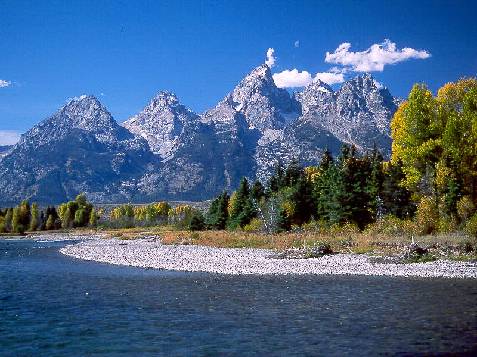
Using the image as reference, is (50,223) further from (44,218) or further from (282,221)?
(282,221)

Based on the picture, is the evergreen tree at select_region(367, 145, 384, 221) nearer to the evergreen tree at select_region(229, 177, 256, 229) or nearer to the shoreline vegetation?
the shoreline vegetation

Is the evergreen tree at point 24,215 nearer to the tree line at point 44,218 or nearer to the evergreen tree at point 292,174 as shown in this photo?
the tree line at point 44,218

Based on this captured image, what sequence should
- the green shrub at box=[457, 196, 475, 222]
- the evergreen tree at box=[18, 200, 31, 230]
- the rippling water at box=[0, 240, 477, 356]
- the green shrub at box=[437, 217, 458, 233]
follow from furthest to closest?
the evergreen tree at box=[18, 200, 31, 230]
the green shrub at box=[457, 196, 475, 222]
the green shrub at box=[437, 217, 458, 233]
the rippling water at box=[0, 240, 477, 356]

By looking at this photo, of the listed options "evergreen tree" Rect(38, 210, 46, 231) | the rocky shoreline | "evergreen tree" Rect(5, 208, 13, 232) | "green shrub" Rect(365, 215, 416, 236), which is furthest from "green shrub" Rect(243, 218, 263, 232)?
"evergreen tree" Rect(38, 210, 46, 231)

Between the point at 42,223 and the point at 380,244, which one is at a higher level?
the point at 42,223

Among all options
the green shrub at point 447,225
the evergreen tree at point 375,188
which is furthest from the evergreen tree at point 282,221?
the green shrub at point 447,225

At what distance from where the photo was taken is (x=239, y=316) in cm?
1911

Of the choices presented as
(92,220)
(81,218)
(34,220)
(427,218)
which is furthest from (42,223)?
(427,218)

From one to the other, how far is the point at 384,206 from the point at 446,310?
45.9 meters

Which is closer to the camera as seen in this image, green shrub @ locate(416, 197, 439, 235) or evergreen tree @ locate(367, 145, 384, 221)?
green shrub @ locate(416, 197, 439, 235)

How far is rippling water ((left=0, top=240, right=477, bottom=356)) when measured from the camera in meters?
14.8

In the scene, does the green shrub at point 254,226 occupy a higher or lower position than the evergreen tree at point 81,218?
lower

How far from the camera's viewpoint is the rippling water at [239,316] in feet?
48.5

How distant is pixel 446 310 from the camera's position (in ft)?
63.9
